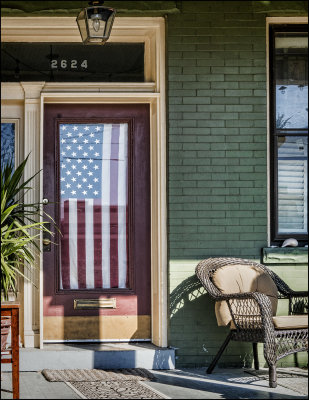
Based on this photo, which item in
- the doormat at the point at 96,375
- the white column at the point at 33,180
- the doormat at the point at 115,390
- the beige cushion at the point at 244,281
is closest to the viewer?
the doormat at the point at 115,390

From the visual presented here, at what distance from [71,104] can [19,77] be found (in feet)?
1.79

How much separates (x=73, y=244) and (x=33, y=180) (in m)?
0.71

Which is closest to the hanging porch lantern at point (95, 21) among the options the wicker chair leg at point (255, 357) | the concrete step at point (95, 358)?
the concrete step at point (95, 358)

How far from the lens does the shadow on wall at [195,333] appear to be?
725 centimetres

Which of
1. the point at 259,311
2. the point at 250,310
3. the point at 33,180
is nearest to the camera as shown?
the point at 259,311

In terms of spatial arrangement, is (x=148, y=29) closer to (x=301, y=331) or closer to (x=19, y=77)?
(x=19, y=77)

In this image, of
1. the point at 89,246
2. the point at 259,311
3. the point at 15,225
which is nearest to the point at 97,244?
the point at 89,246

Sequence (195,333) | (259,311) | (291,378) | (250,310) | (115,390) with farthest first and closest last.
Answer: (195,333)
(291,378)
(250,310)
(259,311)
(115,390)

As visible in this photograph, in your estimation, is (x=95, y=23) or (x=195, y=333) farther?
(x=195, y=333)

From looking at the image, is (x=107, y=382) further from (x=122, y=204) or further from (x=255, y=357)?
(x=122, y=204)

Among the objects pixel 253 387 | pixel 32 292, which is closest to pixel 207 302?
pixel 253 387

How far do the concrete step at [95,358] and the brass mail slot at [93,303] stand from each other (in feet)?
1.37

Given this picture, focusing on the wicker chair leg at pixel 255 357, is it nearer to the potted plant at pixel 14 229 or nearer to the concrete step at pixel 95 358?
the concrete step at pixel 95 358

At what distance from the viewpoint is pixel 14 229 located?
646cm
